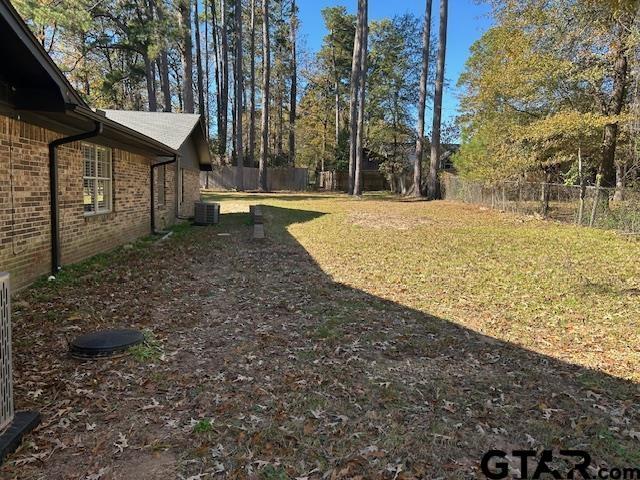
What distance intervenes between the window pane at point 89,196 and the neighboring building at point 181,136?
4.31 metres

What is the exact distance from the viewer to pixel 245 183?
3491 centimetres

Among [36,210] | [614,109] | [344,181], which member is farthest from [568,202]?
[344,181]

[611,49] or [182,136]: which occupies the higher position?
[611,49]

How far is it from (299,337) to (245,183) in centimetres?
3118

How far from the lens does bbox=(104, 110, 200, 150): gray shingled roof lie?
43.5 feet

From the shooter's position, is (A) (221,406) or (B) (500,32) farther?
(B) (500,32)

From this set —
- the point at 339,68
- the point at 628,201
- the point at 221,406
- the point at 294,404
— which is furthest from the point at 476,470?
the point at 339,68

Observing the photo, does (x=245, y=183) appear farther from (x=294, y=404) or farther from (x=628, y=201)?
(x=294, y=404)

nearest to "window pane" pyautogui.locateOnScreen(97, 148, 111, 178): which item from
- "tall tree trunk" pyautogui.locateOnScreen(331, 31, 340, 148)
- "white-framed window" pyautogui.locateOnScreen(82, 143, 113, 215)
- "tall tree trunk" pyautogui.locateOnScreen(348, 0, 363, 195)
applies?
"white-framed window" pyautogui.locateOnScreen(82, 143, 113, 215)

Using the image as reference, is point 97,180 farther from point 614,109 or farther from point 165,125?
point 614,109

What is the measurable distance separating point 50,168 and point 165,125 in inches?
344

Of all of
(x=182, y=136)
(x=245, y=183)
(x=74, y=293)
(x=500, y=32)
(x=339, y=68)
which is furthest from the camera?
(x=339, y=68)

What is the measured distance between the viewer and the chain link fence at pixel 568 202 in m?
11.8

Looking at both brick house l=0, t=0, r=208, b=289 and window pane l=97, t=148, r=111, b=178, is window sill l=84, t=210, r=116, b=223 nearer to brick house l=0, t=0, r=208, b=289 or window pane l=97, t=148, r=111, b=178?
brick house l=0, t=0, r=208, b=289
